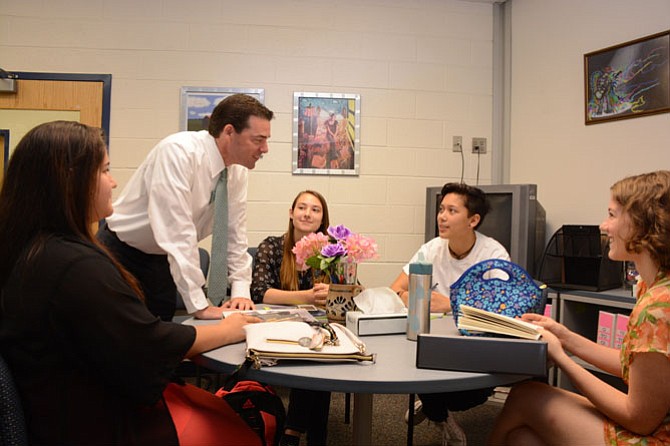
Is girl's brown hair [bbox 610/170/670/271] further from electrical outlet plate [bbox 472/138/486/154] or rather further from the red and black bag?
electrical outlet plate [bbox 472/138/486/154]

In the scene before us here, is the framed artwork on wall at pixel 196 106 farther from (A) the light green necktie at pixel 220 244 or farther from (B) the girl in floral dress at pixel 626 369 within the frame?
(B) the girl in floral dress at pixel 626 369

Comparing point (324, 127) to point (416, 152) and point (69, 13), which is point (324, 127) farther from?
point (69, 13)

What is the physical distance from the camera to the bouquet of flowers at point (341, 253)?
1695mm

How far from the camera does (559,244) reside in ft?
9.93

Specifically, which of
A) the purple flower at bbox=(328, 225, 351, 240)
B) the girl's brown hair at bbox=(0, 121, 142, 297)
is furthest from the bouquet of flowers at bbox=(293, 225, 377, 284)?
the girl's brown hair at bbox=(0, 121, 142, 297)

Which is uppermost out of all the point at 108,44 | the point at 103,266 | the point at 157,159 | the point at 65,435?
the point at 108,44

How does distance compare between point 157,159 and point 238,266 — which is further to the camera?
point 238,266

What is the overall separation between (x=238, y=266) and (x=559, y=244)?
5.84 ft

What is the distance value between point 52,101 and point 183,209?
2.32 meters

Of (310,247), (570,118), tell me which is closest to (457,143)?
(570,118)

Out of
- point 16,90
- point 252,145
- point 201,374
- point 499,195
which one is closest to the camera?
point 252,145

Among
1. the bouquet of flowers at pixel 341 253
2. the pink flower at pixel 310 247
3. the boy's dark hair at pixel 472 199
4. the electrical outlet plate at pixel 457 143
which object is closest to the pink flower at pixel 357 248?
the bouquet of flowers at pixel 341 253

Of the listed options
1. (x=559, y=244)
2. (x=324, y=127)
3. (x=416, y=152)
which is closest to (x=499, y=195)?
(x=559, y=244)

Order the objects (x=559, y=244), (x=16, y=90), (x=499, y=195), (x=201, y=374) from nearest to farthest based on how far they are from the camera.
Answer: (x=201, y=374)
(x=559, y=244)
(x=499, y=195)
(x=16, y=90)
